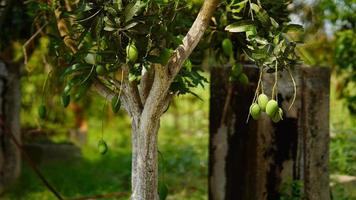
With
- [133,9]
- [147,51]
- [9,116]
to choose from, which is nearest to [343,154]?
[9,116]

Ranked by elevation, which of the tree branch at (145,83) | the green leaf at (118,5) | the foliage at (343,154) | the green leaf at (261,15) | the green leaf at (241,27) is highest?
the green leaf at (118,5)

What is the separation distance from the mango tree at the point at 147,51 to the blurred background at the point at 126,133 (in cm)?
59

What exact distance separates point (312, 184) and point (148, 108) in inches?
57.0

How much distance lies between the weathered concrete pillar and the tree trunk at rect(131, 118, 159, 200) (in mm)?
1061

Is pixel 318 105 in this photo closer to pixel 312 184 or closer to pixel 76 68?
pixel 312 184

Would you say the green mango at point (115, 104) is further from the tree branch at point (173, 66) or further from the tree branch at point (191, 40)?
the tree branch at point (191, 40)

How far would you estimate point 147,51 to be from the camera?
249 centimetres

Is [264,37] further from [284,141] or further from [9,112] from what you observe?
[9,112]

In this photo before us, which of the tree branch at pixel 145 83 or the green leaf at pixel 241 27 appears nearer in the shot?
the green leaf at pixel 241 27

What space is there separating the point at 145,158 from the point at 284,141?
3.93ft

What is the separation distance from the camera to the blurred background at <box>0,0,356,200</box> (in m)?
4.91

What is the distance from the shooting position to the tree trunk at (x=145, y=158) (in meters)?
2.76

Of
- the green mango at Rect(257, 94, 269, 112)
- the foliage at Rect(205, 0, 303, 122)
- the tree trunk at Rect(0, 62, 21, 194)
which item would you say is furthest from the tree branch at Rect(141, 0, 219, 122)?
the tree trunk at Rect(0, 62, 21, 194)

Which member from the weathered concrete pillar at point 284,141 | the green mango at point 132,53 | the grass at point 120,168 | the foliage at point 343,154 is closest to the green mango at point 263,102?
the green mango at point 132,53
